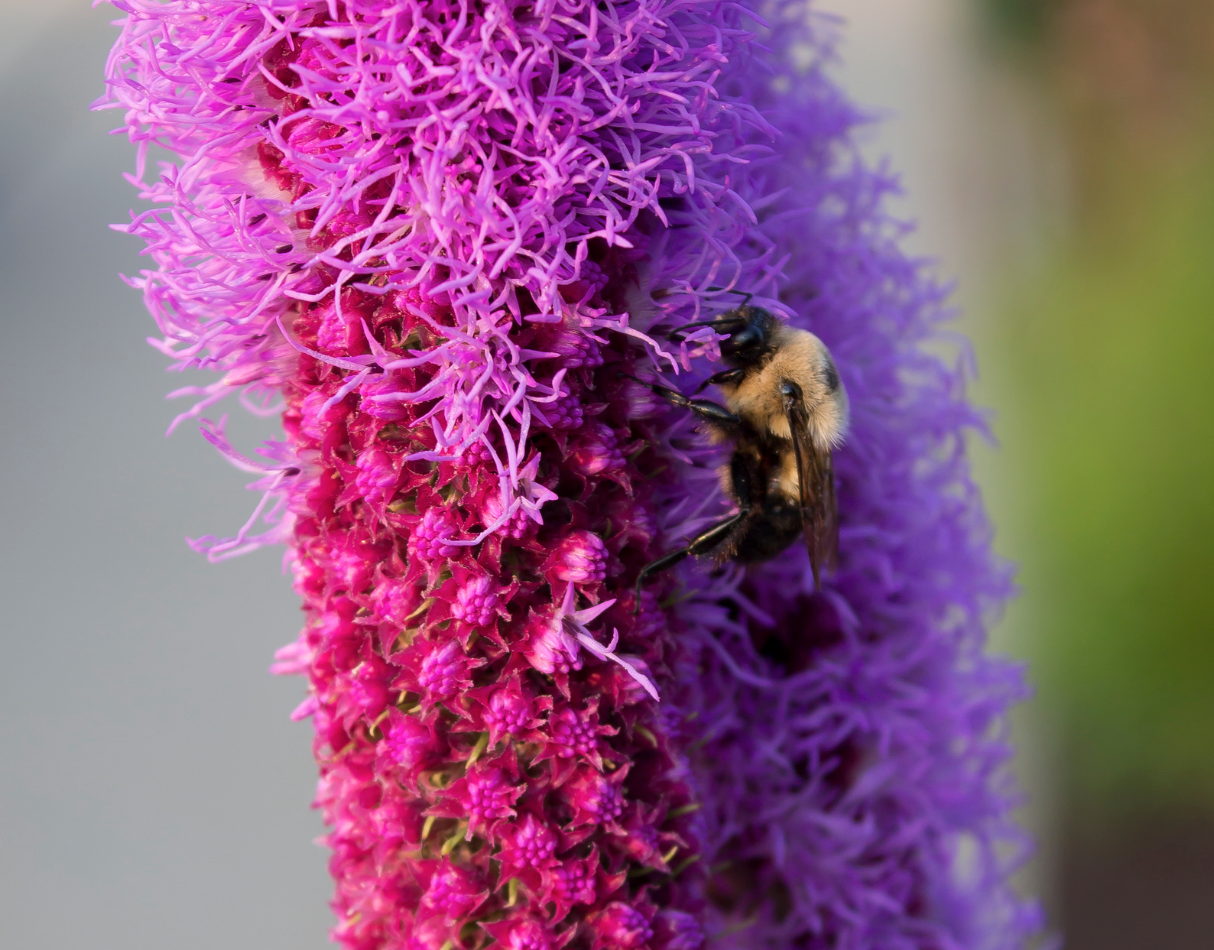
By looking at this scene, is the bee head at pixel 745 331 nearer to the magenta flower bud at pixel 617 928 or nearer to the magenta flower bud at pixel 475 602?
the magenta flower bud at pixel 475 602

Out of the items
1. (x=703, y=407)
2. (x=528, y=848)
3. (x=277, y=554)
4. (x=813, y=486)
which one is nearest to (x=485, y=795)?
(x=528, y=848)

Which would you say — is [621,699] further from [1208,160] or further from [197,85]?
[1208,160]

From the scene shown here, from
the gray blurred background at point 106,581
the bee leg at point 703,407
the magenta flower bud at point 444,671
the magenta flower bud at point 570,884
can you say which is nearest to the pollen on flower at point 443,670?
the magenta flower bud at point 444,671

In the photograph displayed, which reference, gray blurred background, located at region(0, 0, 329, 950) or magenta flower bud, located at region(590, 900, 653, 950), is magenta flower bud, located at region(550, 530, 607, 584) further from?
gray blurred background, located at region(0, 0, 329, 950)

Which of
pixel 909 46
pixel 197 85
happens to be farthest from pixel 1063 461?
pixel 197 85

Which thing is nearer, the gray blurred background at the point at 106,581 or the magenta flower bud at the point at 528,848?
the magenta flower bud at the point at 528,848

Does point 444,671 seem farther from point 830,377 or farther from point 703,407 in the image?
point 830,377
